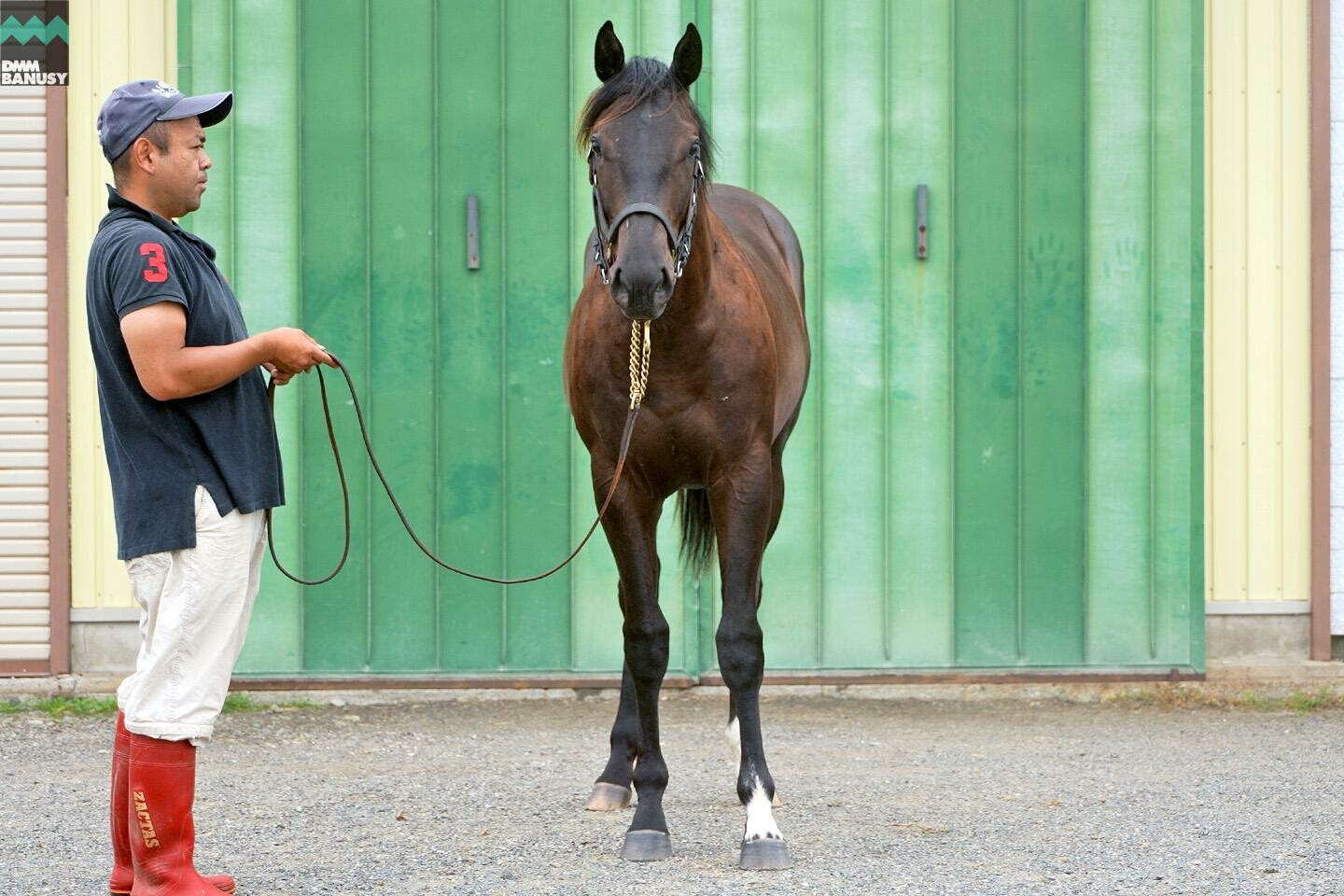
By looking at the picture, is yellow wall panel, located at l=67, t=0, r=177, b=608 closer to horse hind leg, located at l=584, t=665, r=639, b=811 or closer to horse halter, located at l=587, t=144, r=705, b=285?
horse hind leg, located at l=584, t=665, r=639, b=811

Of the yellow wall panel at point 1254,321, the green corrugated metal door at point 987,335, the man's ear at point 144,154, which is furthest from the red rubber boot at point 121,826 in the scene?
the yellow wall panel at point 1254,321

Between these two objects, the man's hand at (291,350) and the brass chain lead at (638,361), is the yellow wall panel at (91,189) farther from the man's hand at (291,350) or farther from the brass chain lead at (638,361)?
the man's hand at (291,350)

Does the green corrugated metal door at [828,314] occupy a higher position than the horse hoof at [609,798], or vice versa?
the green corrugated metal door at [828,314]

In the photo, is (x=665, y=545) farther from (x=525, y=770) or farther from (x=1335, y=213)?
(x=1335, y=213)

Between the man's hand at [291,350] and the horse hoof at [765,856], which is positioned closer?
the man's hand at [291,350]

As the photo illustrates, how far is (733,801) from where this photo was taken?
4848mm

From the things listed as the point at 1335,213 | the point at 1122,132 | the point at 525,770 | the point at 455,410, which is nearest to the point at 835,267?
the point at 1122,132

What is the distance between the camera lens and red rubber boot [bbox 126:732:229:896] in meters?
3.38

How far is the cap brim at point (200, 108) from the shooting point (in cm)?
345

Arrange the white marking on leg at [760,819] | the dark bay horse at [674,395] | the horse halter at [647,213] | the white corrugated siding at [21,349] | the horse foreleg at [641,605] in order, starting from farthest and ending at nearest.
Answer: the white corrugated siding at [21,349], the horse foreleg at [641,605], the white marking on leg at [760,819], the dark bay horse at [674,395], the horse halter at [647,213]

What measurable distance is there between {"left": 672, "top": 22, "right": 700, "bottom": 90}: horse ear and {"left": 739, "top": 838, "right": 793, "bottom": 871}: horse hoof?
81.2 inches

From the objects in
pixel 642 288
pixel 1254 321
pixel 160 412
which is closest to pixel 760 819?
pixel 642 288

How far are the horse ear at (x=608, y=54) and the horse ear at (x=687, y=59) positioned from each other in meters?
0.15

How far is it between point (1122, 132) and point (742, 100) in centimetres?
173
